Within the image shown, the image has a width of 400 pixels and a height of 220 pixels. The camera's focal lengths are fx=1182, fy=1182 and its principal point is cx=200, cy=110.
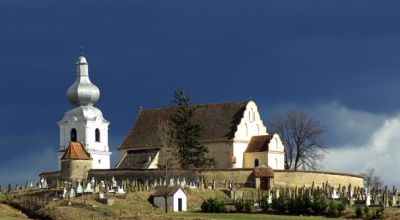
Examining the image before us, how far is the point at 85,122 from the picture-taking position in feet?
390

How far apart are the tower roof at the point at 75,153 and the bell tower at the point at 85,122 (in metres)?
5.23

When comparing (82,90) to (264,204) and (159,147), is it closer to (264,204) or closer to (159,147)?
(159,147)

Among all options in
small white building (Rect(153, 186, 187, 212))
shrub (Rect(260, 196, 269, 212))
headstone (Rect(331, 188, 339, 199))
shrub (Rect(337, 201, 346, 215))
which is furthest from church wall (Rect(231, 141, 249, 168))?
shrub (Rect(337, 201, 346, 215))

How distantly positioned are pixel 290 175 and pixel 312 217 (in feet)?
76.9

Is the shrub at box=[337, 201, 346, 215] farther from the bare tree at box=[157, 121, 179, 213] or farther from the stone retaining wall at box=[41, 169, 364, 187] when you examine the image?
the bare tree at box=[157, 121, 179, 213]

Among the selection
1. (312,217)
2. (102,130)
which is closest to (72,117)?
(102,130)

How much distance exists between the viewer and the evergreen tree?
110 metres

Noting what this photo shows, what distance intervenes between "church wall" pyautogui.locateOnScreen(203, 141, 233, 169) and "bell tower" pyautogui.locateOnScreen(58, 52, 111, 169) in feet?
40.7

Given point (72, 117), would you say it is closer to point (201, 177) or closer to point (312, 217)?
point (201, 177)

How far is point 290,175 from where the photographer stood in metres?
104

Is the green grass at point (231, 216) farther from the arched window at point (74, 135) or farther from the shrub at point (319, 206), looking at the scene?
the arched window at point (74, 135)

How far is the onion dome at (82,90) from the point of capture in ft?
396

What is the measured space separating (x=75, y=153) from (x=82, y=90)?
12.2m

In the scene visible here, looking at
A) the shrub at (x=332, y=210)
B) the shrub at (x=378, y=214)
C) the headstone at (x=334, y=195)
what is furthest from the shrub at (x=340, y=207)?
the headstone at (x=334, y=195)
